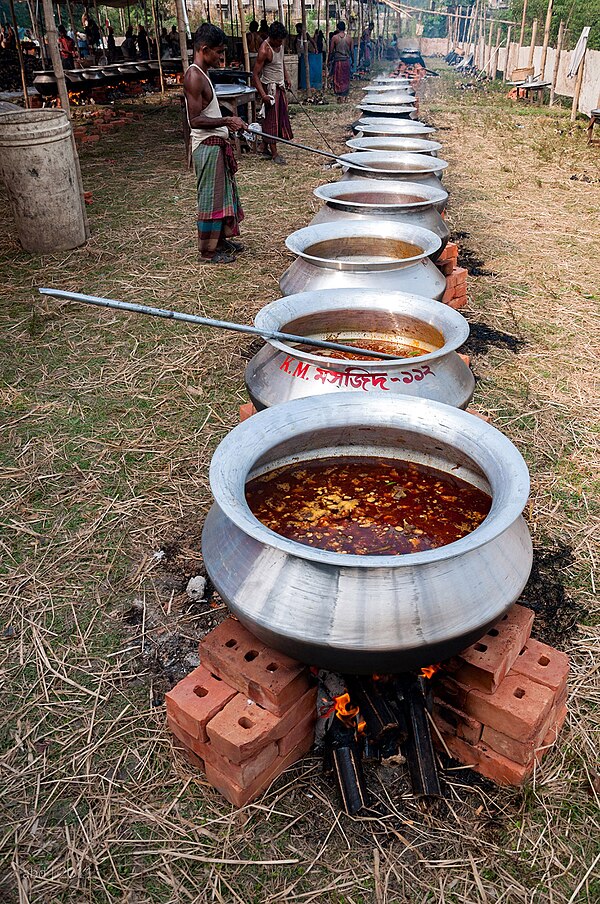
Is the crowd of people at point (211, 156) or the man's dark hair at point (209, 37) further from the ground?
the man's dark hair at point (209, 37)

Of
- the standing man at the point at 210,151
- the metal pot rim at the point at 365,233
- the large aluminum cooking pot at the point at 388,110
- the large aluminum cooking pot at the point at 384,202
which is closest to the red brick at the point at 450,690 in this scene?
the metal pot rim at the point at 365,233

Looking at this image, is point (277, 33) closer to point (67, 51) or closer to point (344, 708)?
point (344, 708)

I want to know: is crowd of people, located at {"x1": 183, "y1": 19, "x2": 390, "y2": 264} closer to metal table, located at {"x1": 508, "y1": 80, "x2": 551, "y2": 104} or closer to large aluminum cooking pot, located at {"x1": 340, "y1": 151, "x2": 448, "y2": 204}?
large aluminum cooking pot, located at {"x1": 340, "y1": 151, "x2": 448, "y2": 204}

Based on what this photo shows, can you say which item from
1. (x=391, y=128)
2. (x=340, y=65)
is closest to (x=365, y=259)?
(x=391, y=128)

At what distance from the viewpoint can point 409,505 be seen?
7.32 ft

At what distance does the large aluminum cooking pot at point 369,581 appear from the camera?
5.60 feet

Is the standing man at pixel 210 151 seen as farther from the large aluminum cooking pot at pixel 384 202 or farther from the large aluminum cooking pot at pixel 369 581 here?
the large aluminum cooking pot at pixel 369 581

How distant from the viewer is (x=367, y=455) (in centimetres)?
250

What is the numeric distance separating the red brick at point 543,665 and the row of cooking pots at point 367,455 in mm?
339

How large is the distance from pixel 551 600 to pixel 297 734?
1.28 m

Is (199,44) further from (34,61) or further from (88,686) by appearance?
(34,61)

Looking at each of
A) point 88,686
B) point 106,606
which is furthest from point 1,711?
point 106,606

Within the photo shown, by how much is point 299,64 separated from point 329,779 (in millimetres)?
21051

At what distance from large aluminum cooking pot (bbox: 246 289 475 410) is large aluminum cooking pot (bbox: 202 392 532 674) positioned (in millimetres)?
425
